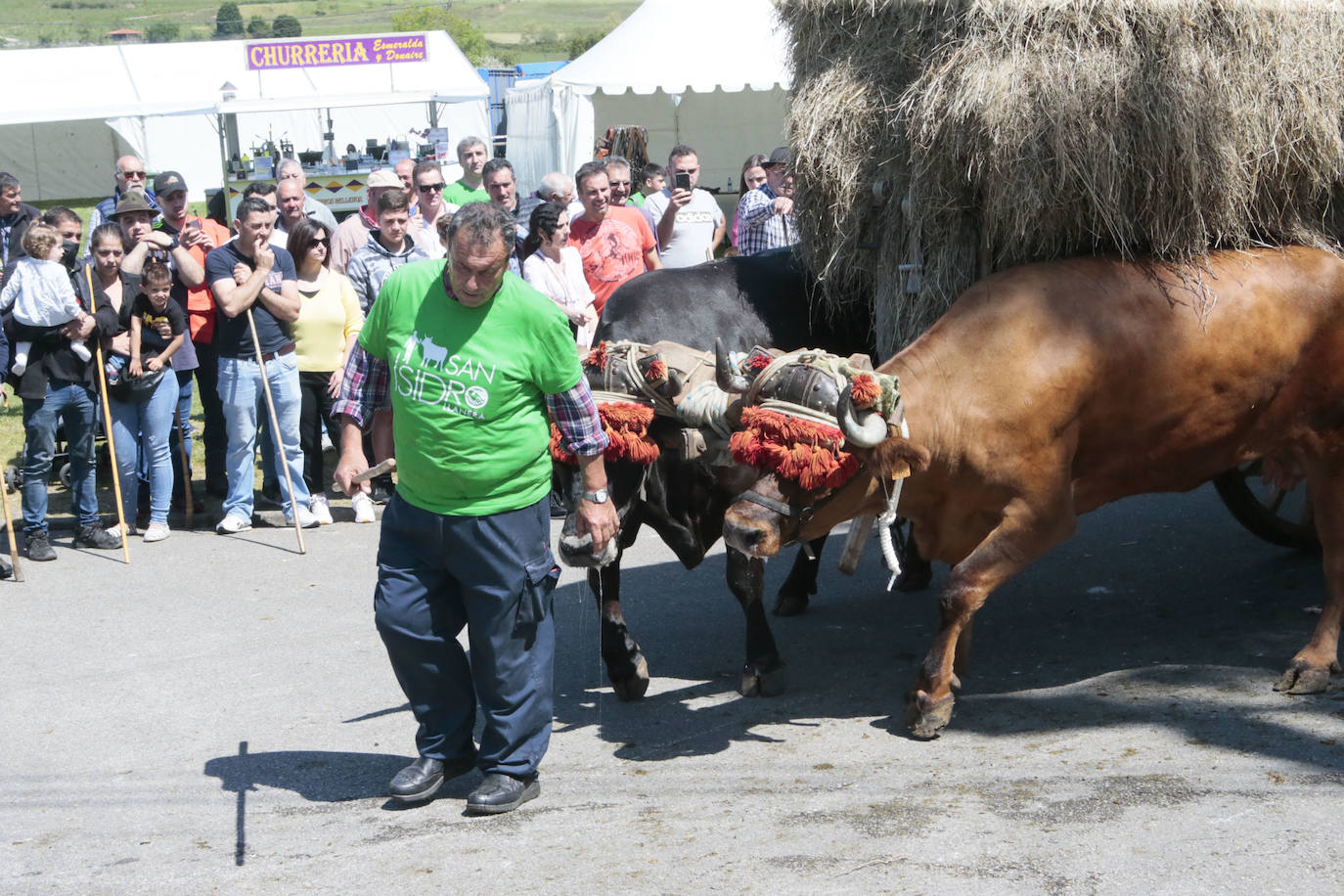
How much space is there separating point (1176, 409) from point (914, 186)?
1318 millimetres

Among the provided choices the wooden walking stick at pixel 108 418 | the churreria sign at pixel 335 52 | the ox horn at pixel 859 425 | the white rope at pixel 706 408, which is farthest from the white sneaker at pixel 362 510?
the churreria sign at pixel 335 52

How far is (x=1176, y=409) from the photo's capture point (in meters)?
5.18

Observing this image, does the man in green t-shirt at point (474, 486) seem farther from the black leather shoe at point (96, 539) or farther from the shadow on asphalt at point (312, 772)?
the black leather shoe at point (96, 539)

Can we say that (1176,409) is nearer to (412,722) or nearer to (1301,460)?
(1301,460)

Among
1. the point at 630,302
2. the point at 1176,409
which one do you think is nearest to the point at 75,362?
the point at 630,302

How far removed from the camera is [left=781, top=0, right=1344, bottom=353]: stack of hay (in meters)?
4.84

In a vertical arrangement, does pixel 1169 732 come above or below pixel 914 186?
below

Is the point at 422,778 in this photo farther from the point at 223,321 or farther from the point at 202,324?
the point at 202,324

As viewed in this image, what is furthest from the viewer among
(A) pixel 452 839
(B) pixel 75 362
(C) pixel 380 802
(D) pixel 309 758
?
(B) pixel 75 362

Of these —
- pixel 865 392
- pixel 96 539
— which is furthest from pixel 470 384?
A: pixel 96 539

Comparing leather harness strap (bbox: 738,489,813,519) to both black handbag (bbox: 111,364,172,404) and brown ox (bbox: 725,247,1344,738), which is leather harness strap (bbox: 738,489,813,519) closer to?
brown ox (bbox: 725,247,1344,738)

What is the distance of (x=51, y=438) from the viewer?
7.93 m

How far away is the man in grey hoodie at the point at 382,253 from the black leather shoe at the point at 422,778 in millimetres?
4601

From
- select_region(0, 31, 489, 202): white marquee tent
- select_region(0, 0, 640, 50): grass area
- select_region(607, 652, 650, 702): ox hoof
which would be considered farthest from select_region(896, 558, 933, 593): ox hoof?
select_region(0, 0, 640, 50): grass area
